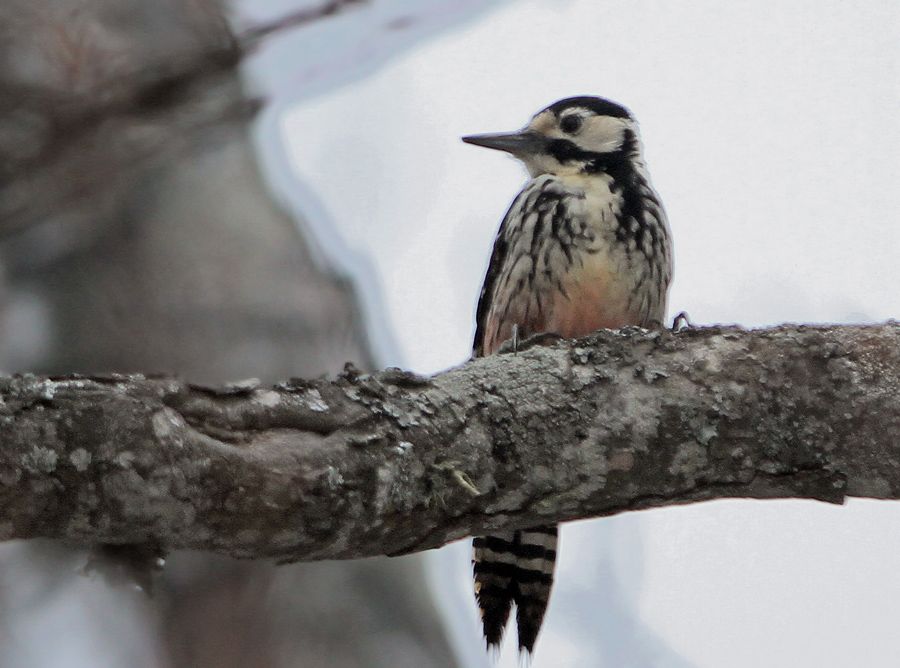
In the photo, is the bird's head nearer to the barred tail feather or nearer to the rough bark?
the barred tail feather

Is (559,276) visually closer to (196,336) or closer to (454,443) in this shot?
(454,443)

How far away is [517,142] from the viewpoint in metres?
4.79

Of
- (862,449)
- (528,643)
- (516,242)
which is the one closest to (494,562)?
(528,643)

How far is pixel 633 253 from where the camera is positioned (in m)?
4.18

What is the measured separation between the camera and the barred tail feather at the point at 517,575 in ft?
12.8

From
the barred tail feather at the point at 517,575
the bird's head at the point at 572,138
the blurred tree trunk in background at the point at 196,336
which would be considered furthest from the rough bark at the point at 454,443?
the bird's head at the point at 572,138

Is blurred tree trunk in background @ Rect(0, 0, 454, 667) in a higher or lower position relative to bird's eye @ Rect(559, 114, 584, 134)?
lower

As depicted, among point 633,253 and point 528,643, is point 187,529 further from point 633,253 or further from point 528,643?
point 633,253

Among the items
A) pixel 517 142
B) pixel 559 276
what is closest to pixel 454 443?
pixel 559 276

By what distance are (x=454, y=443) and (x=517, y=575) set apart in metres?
1.27

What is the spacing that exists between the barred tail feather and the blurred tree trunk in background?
3.55 feet

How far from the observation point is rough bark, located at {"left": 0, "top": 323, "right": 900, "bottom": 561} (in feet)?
7.30

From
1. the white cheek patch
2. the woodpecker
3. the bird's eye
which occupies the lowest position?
the woodpecker

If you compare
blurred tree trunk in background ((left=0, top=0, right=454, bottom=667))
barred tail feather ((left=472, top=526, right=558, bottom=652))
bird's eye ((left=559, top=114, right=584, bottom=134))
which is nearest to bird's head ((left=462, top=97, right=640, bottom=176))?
bird's eye ((left=559, top=114, right=584, bottom=134))
